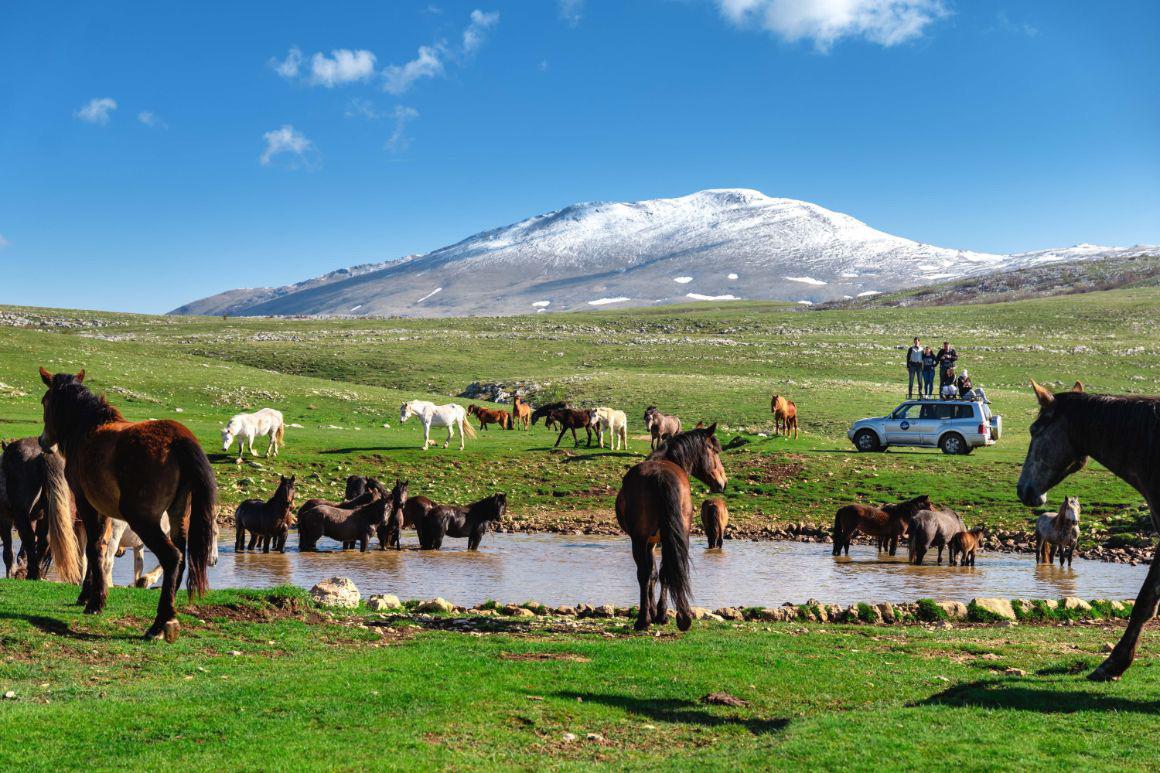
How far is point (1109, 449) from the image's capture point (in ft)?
30.1

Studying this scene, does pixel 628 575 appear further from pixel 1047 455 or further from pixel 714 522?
pixel 1047 455

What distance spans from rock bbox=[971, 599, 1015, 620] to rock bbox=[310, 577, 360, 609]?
8.96m

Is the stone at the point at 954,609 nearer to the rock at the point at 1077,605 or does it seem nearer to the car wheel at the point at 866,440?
the rock at the point at 1077,605

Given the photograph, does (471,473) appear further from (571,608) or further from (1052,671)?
(1052,671)

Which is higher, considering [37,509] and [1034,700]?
[37,509]

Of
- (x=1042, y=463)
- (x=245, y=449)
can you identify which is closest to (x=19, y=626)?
(x=1042, y=463)

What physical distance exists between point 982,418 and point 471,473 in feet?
57.4

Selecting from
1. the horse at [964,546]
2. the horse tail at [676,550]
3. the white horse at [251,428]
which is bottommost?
the horse at [964,546]

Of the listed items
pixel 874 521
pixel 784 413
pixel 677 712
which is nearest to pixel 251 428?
pixel 874 521

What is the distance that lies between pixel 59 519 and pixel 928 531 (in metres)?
15.9

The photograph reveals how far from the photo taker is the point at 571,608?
14148 millimetres

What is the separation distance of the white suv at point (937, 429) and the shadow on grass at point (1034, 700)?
25.4 meters

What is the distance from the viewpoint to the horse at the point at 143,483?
9.98 m

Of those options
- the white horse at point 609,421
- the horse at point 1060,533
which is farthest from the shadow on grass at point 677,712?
the white horse at point 609,421
